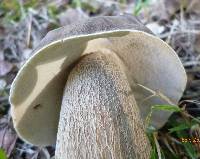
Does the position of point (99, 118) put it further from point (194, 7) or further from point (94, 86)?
point (194, 7)

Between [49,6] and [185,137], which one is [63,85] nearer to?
[185,137]

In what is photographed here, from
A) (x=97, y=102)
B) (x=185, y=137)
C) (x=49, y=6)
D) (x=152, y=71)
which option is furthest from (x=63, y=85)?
(x=49, y=6)

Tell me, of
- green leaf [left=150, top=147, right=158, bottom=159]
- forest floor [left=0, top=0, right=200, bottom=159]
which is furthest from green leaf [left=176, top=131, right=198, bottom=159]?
green leaf [left=150, top=147, right=158, bottom=159]

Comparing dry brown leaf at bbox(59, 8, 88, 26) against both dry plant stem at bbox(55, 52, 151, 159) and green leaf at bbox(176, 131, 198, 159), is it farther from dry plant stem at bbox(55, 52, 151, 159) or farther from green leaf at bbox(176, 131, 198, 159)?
green leaf at bbox(176, 131, 198, 159)

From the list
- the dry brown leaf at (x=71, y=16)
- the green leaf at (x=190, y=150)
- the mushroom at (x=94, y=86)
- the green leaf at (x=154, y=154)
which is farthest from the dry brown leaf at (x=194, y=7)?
the green leaf at (x=154, y=154)

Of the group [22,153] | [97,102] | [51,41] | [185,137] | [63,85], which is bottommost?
[22,153]

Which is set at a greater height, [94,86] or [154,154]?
[94,86]

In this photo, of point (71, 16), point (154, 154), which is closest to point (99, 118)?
point (154, 154)
